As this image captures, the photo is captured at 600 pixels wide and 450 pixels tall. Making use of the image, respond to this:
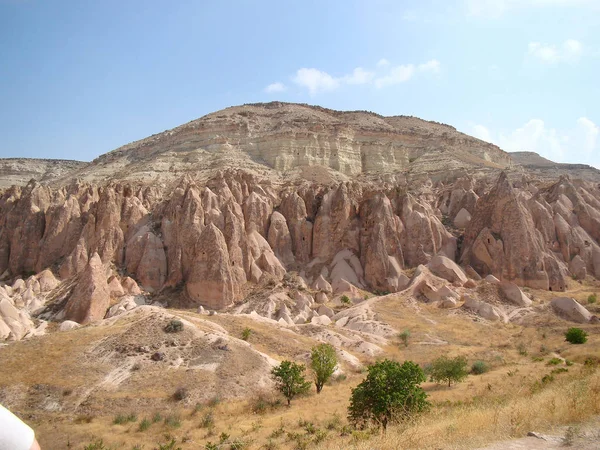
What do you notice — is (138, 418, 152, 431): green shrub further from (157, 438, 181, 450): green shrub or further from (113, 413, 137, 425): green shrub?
(157, 438, 181, 450): green shrub

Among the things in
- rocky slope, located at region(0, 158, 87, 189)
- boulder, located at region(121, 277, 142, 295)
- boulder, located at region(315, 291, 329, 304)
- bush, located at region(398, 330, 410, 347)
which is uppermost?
rocky slope, located at region(0, 158, 87, 189)

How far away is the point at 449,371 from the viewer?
21.8 metres

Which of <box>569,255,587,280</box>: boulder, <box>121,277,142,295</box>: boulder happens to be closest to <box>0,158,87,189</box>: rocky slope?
<box>121,277,142,295</box>: boulder

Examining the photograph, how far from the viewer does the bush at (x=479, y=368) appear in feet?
78.8

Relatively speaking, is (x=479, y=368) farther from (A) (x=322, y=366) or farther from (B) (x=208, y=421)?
(B) (x=208, y=421)

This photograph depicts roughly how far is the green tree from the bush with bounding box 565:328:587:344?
16.7m

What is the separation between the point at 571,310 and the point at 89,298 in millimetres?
33453

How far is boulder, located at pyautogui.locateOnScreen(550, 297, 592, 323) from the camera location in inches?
1284

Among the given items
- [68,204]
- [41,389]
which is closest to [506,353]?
[41,389]

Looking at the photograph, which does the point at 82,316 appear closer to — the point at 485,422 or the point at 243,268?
the point at 243,268

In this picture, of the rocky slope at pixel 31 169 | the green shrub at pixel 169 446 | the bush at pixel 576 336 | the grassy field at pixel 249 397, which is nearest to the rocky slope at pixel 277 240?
the grassy field at pixel 249 397

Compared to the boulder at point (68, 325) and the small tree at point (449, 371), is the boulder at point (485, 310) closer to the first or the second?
the small tree at point (449, 371)

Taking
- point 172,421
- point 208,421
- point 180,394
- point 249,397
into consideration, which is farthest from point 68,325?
point 208,421

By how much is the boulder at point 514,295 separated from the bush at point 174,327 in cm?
2534
